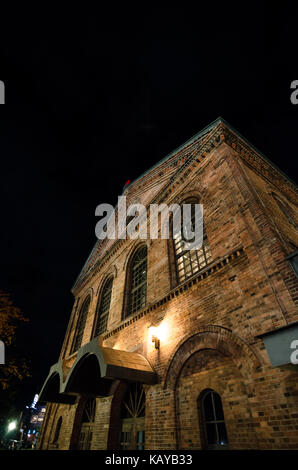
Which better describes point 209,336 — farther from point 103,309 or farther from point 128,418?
point 103,309

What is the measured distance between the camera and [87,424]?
331 inches

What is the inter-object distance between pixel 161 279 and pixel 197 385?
3.13 metres

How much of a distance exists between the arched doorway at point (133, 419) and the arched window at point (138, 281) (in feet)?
8.47

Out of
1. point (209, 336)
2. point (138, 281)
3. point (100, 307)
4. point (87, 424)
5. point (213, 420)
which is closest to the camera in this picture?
point (213, 420)

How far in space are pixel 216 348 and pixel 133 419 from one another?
3.90 metres

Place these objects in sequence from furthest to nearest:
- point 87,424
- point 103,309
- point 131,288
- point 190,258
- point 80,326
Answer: point 80,326, point 103,309, point 131,288, point 87,424, point 190,258

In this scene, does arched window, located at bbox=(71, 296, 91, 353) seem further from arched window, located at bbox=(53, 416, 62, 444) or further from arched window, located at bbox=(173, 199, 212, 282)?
arched window, located at bbox=(173, 199, 212, 282)

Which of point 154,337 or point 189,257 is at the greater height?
point 189,257

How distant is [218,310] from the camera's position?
4742mm

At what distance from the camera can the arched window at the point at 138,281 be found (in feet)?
27.9

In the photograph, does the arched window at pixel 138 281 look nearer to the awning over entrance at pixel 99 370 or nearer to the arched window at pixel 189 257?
the arched window at pixel 189 257

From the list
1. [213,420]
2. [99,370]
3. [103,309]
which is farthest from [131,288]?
[213,420]
